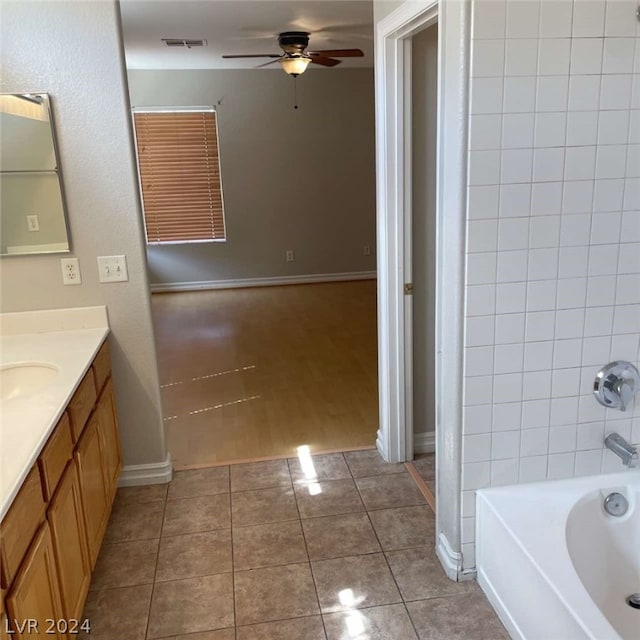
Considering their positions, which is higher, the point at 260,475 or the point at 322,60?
the point at 322,60

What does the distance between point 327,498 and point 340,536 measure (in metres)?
0.30

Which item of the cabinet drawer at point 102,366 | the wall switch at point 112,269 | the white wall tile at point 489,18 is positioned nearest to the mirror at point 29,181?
the wall switch at point 112,269

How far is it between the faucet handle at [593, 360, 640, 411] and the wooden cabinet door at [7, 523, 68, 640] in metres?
1.82

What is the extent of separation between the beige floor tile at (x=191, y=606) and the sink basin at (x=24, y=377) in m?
0.88

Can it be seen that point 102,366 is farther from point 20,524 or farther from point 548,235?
point 548,235

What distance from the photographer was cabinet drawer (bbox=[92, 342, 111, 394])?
2473 millimetres

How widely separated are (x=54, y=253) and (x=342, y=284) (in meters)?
5.13

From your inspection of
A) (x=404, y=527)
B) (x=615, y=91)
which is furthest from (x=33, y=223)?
(x=615, y=91)

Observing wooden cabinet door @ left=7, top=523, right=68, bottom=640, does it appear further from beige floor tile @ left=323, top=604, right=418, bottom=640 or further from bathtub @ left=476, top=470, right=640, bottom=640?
bathtub @ left=476, top=470, right=640, bottom=640

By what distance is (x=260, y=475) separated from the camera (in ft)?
9.92

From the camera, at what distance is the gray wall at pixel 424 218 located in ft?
8.84

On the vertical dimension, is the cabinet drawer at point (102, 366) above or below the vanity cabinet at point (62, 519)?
above

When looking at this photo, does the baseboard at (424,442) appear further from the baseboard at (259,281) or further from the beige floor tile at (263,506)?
the baseboard at (259,281)

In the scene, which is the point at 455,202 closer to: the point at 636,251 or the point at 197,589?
the point at 636,251
